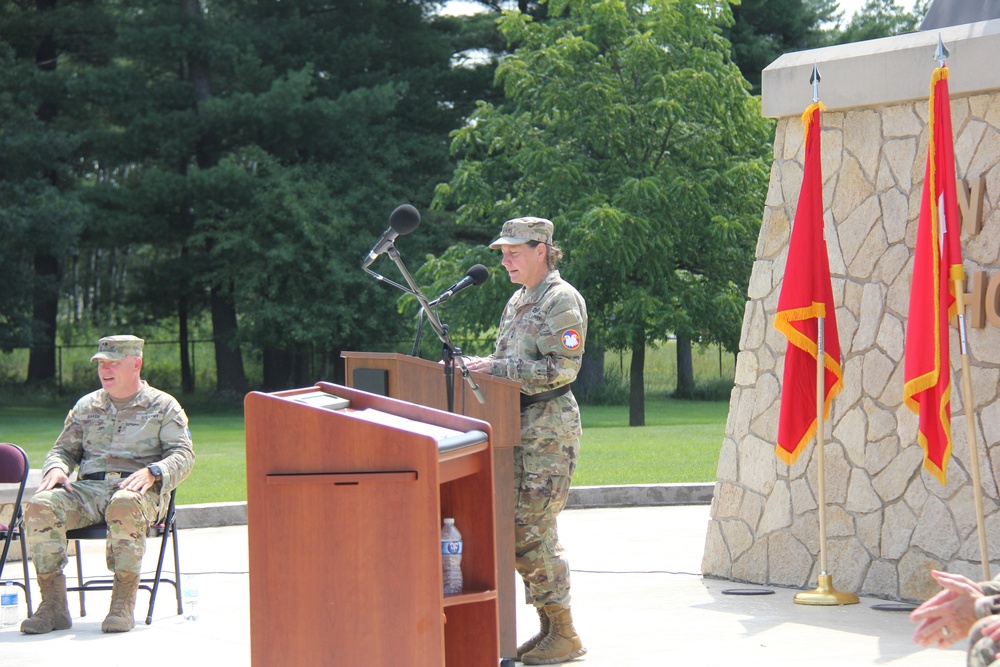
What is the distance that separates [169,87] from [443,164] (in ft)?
23.1

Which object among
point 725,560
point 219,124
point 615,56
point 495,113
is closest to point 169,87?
point 219,124

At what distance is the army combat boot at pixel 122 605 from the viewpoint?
6840mm

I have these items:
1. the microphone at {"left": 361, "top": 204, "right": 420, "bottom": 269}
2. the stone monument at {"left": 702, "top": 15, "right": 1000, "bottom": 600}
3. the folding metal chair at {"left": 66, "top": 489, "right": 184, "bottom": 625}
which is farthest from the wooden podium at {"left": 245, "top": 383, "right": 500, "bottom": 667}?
the stone monument at {"left": 702, "top": 15, "right": 1000, "bottom": 600}

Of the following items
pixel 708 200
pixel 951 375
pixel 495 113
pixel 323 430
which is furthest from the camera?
pixel 495 113

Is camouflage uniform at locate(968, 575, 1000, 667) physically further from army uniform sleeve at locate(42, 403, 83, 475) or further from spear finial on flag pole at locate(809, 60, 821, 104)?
army uniform sleeve at locate(42, 403, 83, 475)

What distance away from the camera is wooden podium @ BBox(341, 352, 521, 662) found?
5.49 metres

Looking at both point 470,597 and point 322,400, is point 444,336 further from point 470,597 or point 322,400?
point 470,597

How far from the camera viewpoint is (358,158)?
32156 millimetres

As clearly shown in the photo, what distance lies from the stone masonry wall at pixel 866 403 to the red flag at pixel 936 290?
17.2 inches

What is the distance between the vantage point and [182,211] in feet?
105

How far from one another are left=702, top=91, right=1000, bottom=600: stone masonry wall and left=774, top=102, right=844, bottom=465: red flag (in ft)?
1.00

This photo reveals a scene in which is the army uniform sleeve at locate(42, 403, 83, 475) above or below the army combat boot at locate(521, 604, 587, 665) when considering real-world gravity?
above

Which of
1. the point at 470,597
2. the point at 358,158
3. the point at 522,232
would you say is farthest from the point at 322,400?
→ the point at 358,158

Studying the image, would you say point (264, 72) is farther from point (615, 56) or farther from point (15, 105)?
point (615, 56)
